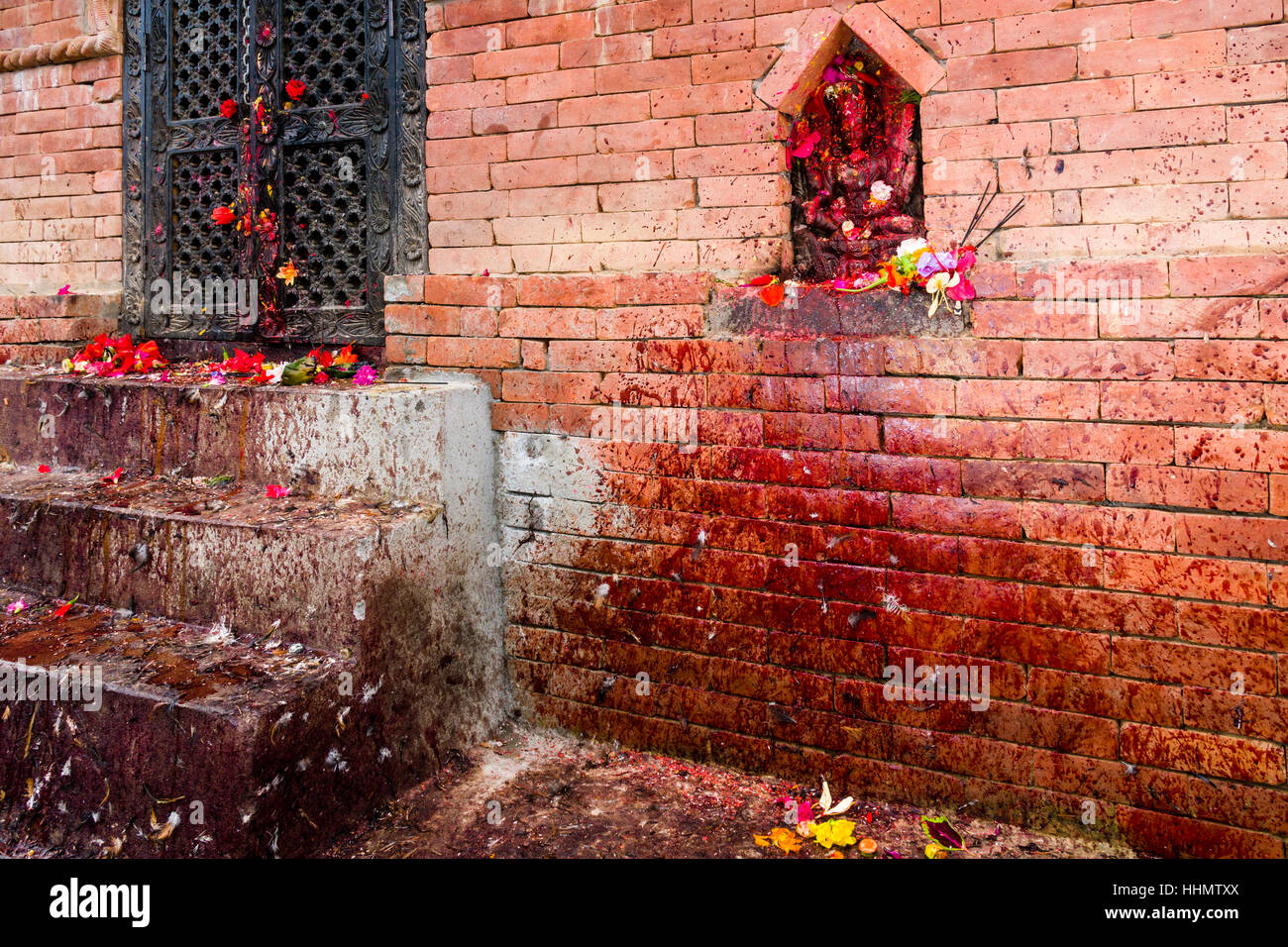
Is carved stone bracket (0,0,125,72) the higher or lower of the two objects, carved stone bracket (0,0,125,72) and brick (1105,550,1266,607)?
the higher

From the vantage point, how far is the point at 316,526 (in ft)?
9.98

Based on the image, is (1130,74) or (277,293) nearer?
(1130,74)

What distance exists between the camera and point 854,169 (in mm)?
3219

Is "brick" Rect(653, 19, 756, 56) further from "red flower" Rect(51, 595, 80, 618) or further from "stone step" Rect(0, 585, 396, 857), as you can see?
"red flower" Rect(51, 595, 80, 618)

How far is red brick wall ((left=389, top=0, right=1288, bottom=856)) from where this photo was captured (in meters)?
2.62

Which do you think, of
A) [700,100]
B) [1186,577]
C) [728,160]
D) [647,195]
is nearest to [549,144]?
[647,195]

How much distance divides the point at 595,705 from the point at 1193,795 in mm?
2072

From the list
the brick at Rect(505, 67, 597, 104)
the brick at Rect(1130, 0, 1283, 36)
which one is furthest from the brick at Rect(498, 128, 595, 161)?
the brick at Rect(1130, 0, 1283, 36)

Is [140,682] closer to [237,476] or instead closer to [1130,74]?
[237,476]

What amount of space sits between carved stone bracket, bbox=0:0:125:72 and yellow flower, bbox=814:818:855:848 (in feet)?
16.3

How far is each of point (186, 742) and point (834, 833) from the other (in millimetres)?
2054

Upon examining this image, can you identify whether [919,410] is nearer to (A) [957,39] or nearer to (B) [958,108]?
(B) [958,108]

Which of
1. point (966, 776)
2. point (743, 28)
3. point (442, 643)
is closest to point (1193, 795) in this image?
point (966, 776)

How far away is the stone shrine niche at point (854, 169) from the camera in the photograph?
3146mm
